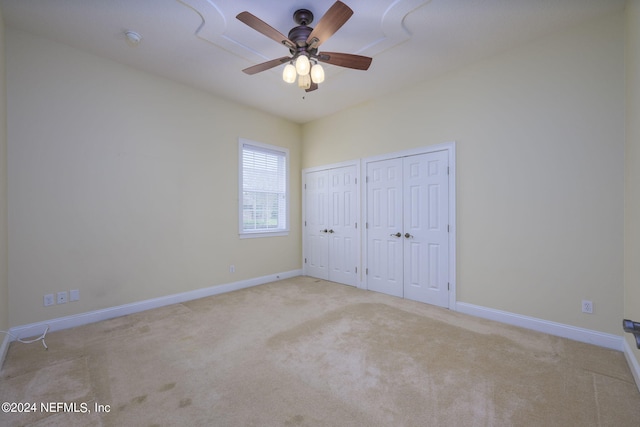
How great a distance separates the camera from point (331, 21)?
200 cm

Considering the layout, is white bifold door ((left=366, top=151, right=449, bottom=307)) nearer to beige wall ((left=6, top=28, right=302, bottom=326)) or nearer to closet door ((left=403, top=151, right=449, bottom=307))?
closet door ((left=403, top=151, right=449, bottom=307))

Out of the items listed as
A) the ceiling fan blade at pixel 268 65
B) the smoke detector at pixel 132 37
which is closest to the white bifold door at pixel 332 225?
the ceiling fan blade at pixel 268 65

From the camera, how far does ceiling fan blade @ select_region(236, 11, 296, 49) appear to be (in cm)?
192

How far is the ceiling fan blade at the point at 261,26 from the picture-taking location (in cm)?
192

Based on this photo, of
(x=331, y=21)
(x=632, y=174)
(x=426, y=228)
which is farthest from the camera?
(x=426, y=228)

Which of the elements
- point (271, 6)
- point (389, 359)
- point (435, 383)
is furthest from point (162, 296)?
point (271, 6)

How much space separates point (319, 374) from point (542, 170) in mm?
Answer: 2951

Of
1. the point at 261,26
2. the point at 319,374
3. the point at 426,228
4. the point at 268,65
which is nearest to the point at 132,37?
the point at 268,65

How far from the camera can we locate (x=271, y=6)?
236 cm

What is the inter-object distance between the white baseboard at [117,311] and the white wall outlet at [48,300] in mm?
175

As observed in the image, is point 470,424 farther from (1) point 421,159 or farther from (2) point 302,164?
(2) point 302,164

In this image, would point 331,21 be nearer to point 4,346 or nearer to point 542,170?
point 542,170

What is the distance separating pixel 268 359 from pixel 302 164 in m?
3.85

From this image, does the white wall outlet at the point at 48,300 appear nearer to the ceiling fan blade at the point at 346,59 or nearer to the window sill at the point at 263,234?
the window sill at the point at 263,234
